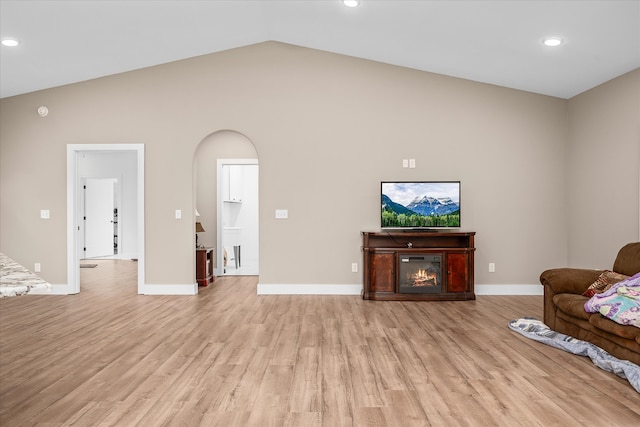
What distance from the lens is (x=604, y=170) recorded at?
4992mm

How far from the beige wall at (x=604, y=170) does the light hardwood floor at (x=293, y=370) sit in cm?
130

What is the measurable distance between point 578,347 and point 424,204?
8.71 ft

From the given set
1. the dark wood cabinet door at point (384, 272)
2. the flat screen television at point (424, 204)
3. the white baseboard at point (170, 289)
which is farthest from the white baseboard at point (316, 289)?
the flat screen television at point (424, 204)

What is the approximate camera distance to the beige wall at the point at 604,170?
456 cm

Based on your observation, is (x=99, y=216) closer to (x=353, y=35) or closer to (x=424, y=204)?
(x=353, y=35)

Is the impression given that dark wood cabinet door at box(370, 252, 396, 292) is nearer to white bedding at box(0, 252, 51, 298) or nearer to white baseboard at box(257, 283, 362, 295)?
white baseboard at box(257, 283, 362, 295)

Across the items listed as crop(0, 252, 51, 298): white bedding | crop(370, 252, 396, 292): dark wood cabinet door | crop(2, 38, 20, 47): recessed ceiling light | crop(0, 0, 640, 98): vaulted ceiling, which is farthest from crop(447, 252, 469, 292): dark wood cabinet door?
crop(2, 38, 20, 47): recessed ceiling light

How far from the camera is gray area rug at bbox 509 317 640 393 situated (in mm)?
2744

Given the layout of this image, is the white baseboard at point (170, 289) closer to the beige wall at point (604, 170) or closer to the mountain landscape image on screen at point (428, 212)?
the mountain landscape image on screen at point (428, 212)

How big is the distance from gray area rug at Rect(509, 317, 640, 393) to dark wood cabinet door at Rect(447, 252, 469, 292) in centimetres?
111

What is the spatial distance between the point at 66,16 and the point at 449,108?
15.0 feet

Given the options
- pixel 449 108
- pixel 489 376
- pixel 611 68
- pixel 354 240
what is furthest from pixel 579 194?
pixel 489 376

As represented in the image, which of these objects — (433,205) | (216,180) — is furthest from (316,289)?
(216,180)

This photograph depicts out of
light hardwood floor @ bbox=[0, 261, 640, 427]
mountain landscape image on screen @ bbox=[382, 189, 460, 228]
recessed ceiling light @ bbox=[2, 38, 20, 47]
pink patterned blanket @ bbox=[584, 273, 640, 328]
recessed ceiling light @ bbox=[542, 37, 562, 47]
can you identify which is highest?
recessed ceiling light @ bbox=[2, 38, 20, 47]
